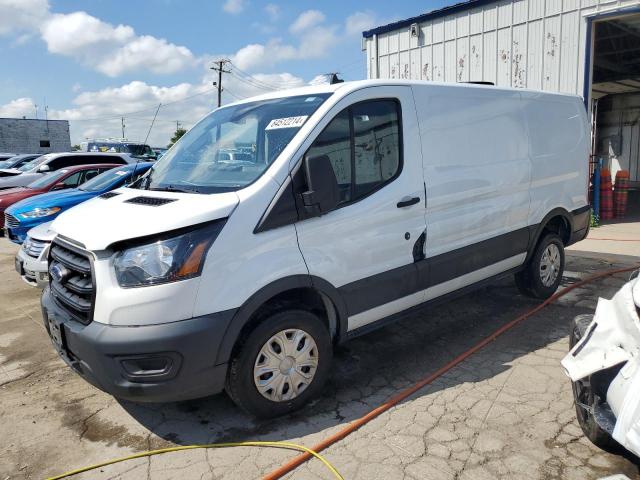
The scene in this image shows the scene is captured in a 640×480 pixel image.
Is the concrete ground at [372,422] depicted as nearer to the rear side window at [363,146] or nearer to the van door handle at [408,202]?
the van door handle at [408,202]

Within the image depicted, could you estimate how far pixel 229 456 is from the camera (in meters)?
2.87

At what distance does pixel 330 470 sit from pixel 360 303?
3.81 feet

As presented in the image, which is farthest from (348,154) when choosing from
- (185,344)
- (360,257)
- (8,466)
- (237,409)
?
(8,466)

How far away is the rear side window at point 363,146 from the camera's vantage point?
3332 millimetres

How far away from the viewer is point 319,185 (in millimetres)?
3047

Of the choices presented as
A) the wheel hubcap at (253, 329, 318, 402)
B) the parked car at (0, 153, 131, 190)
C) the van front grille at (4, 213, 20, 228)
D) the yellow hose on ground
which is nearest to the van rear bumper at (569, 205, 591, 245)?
the wheel hubcap at (253, 329, 318, 402)

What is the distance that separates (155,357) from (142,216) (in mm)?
795

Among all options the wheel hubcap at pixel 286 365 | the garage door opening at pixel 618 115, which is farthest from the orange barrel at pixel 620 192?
the wheel hubcap at pixel 286 365

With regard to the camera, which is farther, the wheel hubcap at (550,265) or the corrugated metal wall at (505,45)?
the corrugated metal wall at (505,45)

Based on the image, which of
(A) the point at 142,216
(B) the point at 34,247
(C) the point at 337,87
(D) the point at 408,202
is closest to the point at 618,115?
(D) the point at 408,202

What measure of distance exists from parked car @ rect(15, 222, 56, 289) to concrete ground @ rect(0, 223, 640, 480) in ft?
3.04

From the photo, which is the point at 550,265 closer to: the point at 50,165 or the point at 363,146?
the point at 363,146

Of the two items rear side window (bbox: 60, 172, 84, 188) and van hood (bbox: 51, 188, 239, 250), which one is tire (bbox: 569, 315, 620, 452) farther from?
rear side window (bbox: 60, 172, 84, 188)

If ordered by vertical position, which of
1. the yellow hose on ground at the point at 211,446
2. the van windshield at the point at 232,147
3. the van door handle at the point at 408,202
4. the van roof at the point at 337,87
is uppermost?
the van roof at the point at 337,87
